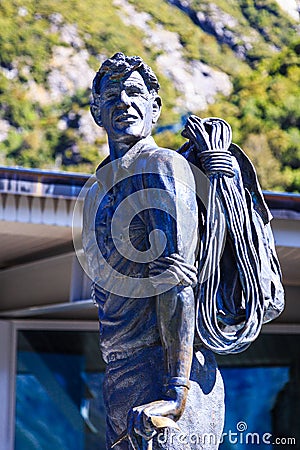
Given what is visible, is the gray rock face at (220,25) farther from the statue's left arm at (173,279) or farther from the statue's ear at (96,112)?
the statue's left arm at (173,279)

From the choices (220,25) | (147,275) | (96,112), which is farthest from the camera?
(220,25)

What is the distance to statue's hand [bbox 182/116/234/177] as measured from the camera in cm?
303

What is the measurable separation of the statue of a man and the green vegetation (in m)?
33.2

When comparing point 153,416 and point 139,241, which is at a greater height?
point 139,241

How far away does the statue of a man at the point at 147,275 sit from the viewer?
2775mm

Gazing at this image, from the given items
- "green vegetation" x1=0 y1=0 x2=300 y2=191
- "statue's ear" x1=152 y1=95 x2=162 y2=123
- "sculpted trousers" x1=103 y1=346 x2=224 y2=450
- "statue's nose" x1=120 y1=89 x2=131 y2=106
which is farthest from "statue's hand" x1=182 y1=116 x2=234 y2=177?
"green vegetation" x1=0 y1=0 x2=300 y2=191

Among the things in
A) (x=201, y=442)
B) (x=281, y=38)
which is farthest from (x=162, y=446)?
(x=281, y=38)

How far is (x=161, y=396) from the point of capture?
9.13ft

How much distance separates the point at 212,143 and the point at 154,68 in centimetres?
4269

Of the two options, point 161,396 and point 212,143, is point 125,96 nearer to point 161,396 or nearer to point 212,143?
point 212,143

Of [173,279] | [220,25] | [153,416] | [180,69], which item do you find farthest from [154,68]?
[153,416]

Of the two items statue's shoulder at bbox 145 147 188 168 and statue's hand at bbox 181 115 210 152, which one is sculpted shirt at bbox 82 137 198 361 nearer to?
statue's shoulder at bbox 145 147 188 168

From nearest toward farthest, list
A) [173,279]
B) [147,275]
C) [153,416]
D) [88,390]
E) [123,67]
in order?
[153,416]
[173,279]
[147,275]
[123,67]
[88,390]

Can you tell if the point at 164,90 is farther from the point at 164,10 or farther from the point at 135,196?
the point at 135,196
